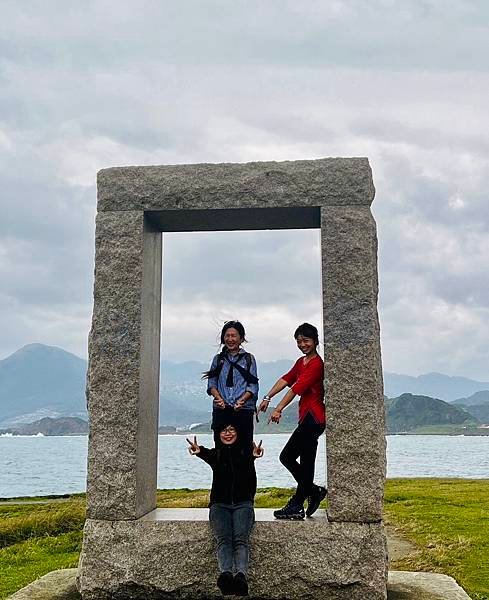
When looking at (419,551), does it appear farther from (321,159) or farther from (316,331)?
(321,159)

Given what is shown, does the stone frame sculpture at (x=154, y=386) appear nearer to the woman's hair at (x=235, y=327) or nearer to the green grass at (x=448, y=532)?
the woman's hair at (x=235, y=327)

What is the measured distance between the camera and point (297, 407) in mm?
5840

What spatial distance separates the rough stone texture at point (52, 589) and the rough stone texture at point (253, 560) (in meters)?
0.41

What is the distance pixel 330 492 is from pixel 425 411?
505ft

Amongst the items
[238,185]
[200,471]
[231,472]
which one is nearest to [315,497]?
[231,472]

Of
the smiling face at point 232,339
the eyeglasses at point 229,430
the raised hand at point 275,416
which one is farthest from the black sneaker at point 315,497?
the smiling face at point 232,339

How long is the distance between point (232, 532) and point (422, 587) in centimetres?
199

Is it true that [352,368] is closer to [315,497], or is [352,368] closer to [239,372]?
[239,372]

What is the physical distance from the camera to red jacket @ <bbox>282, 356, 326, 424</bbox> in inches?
223

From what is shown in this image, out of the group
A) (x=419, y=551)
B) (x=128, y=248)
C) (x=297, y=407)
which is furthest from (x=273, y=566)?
(x=419, y=551)

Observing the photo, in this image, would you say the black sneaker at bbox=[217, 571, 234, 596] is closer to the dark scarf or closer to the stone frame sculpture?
the stone frame sculpture

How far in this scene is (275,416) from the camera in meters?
5.34

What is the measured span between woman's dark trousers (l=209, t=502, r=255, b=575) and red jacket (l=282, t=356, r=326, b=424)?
36.6 inches

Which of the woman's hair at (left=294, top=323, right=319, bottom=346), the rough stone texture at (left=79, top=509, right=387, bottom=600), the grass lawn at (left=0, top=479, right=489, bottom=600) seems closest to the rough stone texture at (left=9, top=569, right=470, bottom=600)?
the rough stone texture at (left=79, top=509, right=387, bottom=600)
